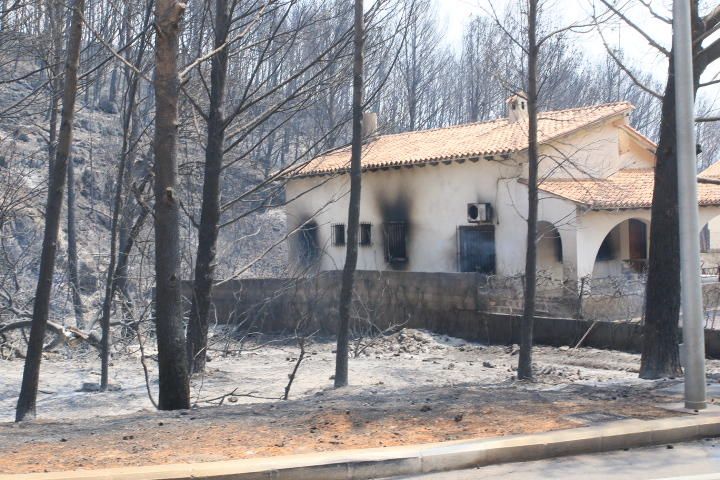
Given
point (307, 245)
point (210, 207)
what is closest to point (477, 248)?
point (307, 245)

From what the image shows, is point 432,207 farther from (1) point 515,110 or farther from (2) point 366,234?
(1) point 515,110

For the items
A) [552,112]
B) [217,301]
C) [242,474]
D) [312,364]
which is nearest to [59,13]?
[312,364]

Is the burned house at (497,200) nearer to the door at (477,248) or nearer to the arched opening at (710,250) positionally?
the door at (477,248)

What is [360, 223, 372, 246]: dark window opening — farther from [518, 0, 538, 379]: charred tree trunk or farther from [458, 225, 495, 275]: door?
[518, 0, 538, 379]: charred tree trunk

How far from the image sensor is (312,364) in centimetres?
1780

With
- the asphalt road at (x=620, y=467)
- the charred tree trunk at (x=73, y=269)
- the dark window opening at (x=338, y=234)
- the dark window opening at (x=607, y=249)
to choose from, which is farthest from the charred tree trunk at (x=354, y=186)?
the dark window opening at (x=338, y=234)

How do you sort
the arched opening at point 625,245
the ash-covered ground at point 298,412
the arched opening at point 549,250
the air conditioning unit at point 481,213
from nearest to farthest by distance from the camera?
the ash-covered ground at point 298,412, the arched opening at point 549,250, the air conditioning unit at point 481,213, the arched opening at point 625,245

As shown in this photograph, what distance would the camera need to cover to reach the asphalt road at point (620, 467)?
646cm

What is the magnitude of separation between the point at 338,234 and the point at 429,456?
24.7 m

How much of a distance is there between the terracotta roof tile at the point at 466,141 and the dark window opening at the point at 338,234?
2195 millimetres

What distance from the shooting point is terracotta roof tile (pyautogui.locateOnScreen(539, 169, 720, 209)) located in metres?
24.3

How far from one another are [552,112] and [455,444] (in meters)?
22.4

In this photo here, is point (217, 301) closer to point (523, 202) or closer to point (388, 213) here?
point (388, 213)

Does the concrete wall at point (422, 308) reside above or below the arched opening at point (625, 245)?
below
